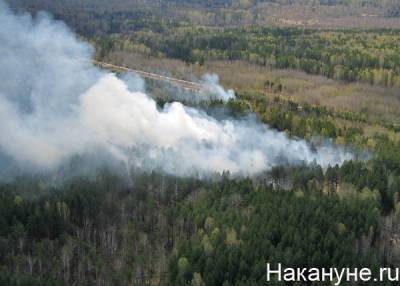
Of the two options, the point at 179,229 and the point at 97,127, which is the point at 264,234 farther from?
the point at 97,127

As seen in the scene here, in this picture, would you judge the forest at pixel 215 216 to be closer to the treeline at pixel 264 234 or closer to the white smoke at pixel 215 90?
the treeline at pixel 264 234

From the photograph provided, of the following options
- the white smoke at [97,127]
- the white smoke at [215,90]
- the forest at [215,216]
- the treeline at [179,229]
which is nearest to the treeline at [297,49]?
the white smoke at [215,90]

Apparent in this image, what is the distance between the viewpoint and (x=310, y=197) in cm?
4709

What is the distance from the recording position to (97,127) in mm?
55469

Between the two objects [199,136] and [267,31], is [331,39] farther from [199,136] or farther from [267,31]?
[199,136]

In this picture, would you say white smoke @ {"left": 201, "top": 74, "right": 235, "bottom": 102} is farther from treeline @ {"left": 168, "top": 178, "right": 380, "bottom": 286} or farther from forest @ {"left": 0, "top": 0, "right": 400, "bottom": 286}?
treeline @ {"left": 168, "top": 178, "right": 380, "bottom": 286}

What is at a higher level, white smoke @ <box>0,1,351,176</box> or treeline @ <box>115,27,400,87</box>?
white smoke @ <box>0,1,351,176</box>

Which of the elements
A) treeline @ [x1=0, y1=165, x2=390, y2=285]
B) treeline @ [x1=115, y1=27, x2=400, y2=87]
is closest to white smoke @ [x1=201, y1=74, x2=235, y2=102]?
treeline @ [x1=115, y1=27, x2=400, y2=87]

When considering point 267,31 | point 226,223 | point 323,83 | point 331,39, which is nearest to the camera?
point 226,223

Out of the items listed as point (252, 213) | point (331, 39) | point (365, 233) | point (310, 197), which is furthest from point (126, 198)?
point (331, 39)

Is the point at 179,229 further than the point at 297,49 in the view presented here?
No

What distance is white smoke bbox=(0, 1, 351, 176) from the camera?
53031mm

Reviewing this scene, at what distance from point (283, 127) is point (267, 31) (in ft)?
283

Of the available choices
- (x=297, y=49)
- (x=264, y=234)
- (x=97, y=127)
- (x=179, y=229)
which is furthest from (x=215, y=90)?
(x=264, y=234)
